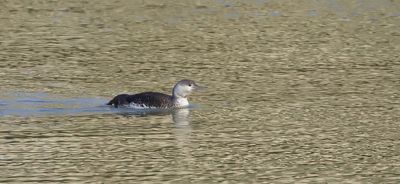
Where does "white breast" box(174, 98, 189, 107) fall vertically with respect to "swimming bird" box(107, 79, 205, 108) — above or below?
below

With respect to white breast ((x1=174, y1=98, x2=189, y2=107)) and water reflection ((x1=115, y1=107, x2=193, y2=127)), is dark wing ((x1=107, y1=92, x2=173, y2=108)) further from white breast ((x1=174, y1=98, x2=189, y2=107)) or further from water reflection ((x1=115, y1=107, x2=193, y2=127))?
white breast ((x1=174, y1=98, x2=189, y2=107))

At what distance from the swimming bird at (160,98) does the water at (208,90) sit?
24cm

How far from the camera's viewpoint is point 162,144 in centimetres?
1747

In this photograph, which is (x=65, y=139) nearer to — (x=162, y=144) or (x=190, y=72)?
(x=162, y=144)

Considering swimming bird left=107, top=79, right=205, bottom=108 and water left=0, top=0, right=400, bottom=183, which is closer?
water left=0, top=0, right=400, bottom=183

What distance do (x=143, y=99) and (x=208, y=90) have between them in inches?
78.6

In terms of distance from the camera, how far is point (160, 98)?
829 inches

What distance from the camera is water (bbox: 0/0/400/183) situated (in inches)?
632

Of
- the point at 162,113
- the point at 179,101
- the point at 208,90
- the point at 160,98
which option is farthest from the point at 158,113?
the point at 208,90

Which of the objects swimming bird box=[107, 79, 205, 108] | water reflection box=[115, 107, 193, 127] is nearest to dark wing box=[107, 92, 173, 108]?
swimming bird box=[107, 79, 205, 108]

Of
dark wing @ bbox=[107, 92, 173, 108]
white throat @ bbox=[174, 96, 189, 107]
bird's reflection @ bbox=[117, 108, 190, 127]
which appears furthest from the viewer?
white throat @ bbox=[174, 96, 189, 107]

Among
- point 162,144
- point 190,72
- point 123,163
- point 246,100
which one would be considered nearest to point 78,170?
point 123,163

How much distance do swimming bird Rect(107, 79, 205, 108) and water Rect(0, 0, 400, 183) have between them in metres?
0.24

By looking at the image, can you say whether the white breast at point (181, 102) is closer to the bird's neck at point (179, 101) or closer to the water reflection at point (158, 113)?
the bird's neck at point (179, 101)
